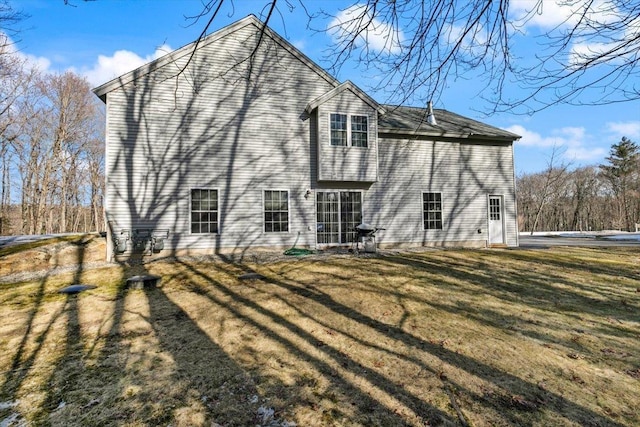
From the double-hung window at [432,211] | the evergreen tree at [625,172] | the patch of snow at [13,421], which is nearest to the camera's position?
the patch of snow at [13,421]

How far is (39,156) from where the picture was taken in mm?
25250

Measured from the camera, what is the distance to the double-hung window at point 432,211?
13.6m

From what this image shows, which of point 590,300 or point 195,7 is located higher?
point 195,7

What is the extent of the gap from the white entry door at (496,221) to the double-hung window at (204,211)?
11.4m

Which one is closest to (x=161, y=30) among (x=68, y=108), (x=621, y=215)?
(x=68, y=108)

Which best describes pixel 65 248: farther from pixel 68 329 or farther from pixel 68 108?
pixel 68 108

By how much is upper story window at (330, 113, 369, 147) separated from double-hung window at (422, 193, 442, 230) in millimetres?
3595

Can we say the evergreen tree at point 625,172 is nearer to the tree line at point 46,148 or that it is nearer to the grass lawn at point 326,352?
the grass lawn at point 326,352

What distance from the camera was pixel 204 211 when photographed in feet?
36.8

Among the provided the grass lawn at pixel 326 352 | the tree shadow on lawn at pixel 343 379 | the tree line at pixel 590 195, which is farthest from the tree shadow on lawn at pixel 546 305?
the tree line at pixel 590 195

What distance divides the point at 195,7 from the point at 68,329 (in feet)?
15.7

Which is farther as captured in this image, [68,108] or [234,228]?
[68,108]

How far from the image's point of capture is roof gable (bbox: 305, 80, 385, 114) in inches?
464

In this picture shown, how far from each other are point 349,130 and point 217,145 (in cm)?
471
